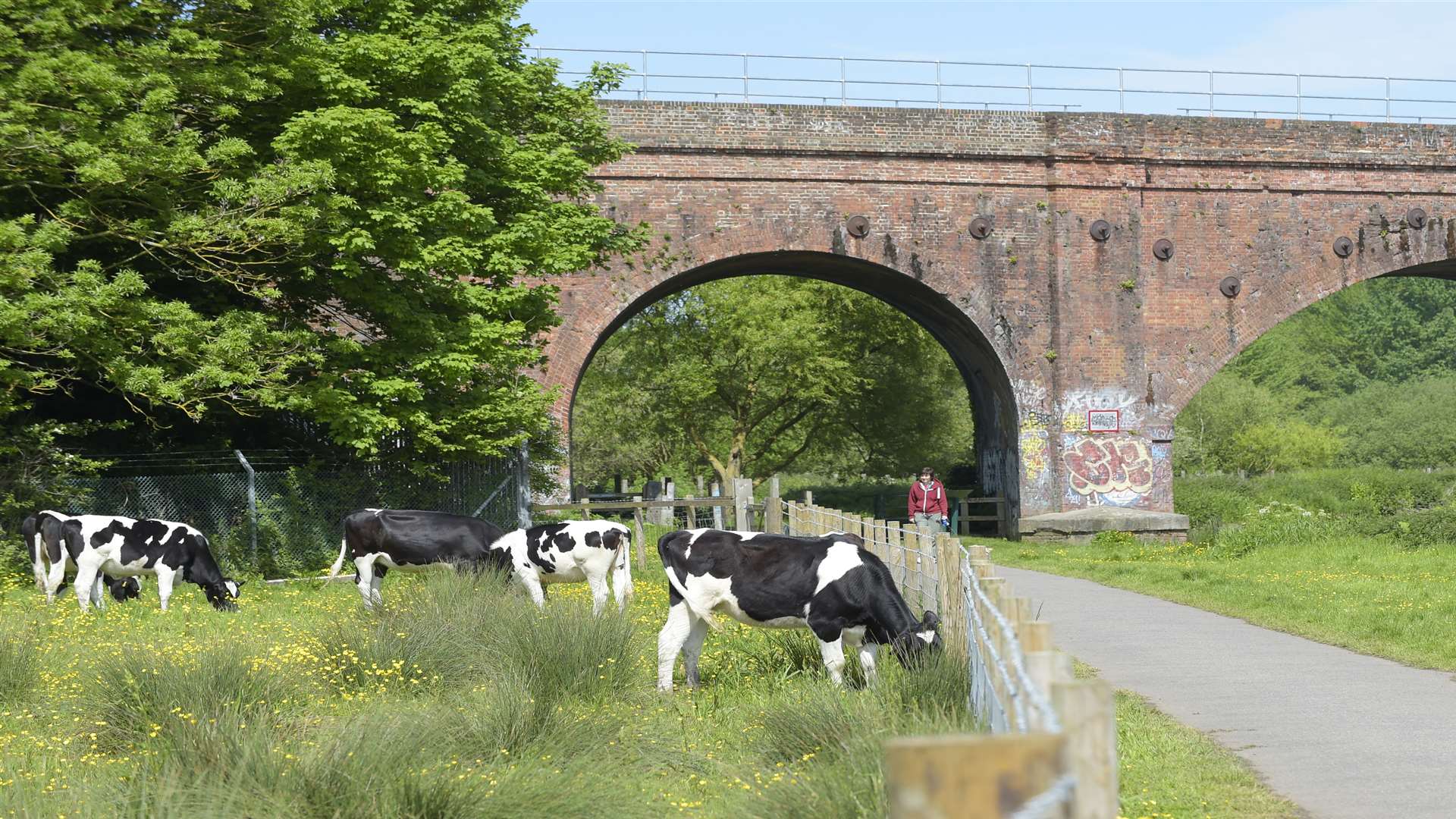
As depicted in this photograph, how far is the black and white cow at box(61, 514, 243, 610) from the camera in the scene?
55.6 feet

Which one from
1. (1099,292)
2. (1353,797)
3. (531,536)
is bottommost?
(1353,797)

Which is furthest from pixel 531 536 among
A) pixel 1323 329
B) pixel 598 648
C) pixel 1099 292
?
pixel 1323 329

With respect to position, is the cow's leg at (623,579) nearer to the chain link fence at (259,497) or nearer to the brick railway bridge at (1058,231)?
the chain link fence at (259,497)

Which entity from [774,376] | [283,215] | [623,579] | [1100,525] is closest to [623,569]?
[623,579]

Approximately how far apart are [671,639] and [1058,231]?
20.9 meters

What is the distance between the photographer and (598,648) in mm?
10336

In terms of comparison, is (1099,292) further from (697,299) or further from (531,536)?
(697,299)

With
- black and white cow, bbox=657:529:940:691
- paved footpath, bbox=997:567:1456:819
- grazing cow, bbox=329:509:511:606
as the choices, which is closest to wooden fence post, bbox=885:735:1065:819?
paved footpath, bbox=997:567:1456:819

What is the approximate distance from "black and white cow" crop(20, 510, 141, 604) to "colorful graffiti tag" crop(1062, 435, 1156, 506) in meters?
18.6

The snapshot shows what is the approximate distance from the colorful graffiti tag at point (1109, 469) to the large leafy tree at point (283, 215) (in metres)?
11.1

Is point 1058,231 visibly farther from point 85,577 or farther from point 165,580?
point 85,577

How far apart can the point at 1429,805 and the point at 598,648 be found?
5396mm

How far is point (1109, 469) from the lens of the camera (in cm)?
2978

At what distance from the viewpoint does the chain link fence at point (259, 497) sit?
2150 centimetres
